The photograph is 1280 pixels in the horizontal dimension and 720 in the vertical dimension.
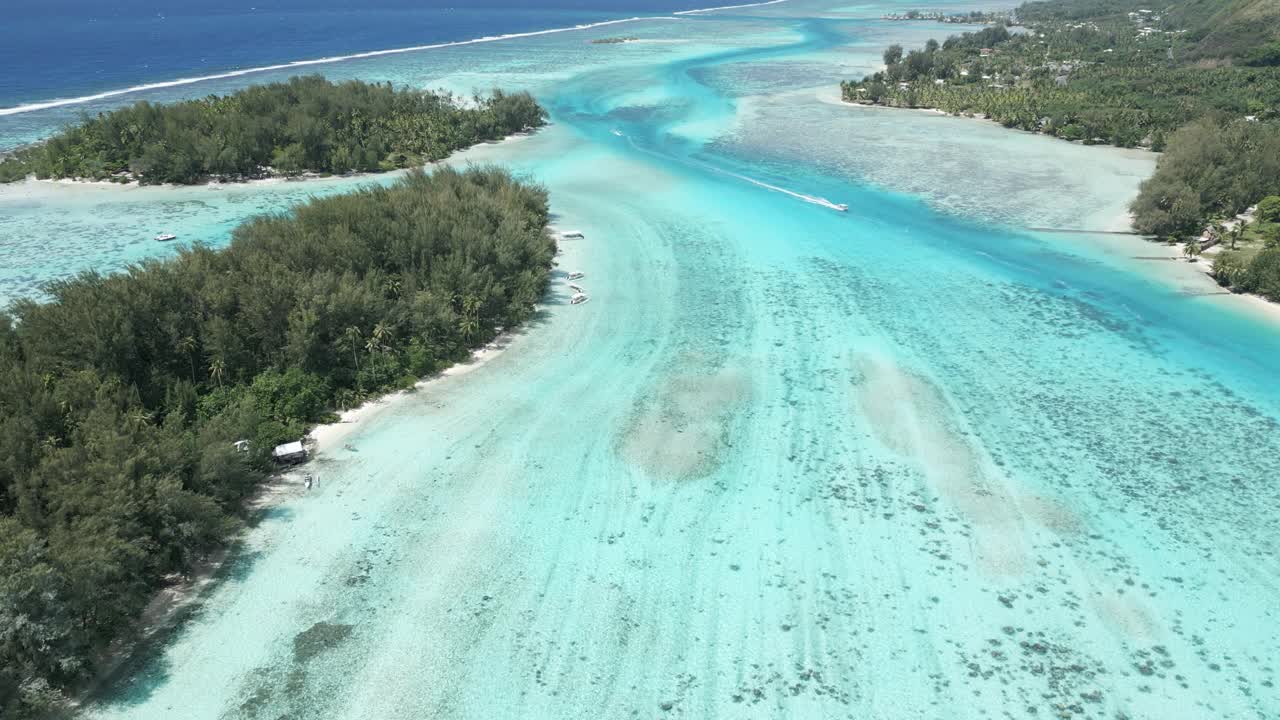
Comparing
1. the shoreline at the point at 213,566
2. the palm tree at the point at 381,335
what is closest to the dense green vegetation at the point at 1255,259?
the shoreline at the point at 213,566

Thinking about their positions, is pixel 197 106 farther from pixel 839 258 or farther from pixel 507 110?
pixel 839 258

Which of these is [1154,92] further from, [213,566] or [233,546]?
[213,566]

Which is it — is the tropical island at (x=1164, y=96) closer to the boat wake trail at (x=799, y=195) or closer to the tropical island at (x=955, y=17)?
the boat wake trail at (x=799, y=195)

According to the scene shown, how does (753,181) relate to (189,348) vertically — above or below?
above

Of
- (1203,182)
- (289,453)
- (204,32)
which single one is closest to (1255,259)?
(1203,182)

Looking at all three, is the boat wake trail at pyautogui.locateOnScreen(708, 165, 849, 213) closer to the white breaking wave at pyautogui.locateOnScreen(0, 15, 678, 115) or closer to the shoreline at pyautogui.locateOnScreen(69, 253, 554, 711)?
the shoreline at pyautogui.locateOnScreen(69, 253, 554, 711)

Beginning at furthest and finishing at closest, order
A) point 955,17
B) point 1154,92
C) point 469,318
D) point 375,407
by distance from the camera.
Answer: point 955,17
point 1154,92
point 469,318
point 375,407
